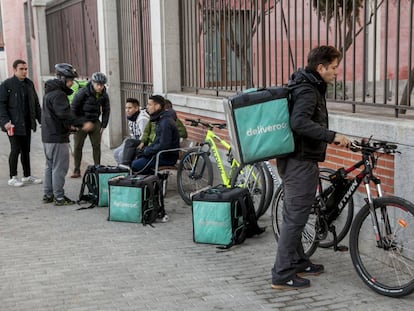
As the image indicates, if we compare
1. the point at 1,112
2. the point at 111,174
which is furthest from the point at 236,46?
the point at 1,112

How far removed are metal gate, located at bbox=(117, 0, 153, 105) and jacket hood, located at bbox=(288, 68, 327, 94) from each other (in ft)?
21.1

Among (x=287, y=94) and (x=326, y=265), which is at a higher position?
(x=287, y=94)

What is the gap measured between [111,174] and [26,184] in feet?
7.74

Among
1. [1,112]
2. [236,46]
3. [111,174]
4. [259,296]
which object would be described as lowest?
[259,296]

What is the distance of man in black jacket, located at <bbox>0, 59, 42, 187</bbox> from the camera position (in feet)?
29.8

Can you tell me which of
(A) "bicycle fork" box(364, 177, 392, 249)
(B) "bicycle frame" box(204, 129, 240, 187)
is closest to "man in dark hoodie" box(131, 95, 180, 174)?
(B) "bicycle frame" box(204, 129, 240, 187)

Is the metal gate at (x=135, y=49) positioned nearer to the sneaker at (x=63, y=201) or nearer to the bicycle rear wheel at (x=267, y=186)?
the sneaker at (x=63, y=201)

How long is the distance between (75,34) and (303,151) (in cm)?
1252

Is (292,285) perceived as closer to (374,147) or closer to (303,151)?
(303,151)

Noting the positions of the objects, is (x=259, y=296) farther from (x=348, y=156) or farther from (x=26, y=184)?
(x=26, y=184)

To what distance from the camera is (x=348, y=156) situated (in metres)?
5.84

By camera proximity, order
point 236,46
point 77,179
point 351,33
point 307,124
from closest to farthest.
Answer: point 307,124, point 351,33, point 236,46, point 77,179

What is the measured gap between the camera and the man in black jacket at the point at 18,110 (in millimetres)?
9070

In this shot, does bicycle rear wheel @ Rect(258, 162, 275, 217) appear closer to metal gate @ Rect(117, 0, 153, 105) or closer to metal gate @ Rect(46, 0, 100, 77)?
metal gate @ Rect(117, 0, 153, 105)
